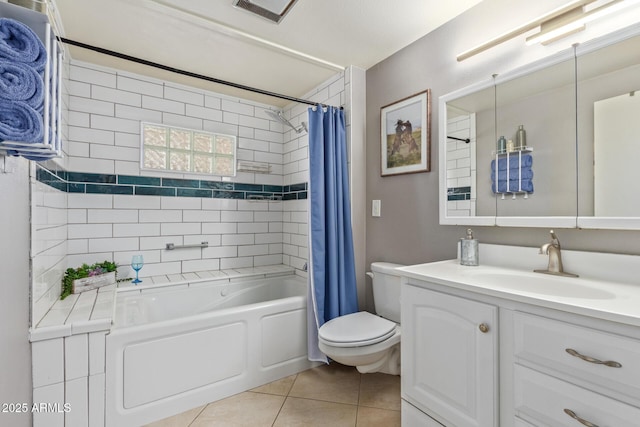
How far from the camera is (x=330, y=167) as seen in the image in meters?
2.20

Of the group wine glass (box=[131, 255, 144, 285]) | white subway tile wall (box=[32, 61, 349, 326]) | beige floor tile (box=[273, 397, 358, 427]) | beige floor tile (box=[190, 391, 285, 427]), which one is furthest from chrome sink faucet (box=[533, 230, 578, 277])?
wine glass (box=[131, 255, 144, 285])

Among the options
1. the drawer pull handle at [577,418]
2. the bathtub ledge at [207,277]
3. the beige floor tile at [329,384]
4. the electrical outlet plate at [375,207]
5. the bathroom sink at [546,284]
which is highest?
the electrical outlet plate at [375,207]

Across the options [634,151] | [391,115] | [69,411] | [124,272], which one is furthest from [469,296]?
[124,272]

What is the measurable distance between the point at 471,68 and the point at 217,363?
2346mm

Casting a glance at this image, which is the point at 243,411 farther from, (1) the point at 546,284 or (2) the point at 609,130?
(2) the point at 609,130

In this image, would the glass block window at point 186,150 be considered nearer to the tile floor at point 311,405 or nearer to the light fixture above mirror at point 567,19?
the tile floor at point 311,405

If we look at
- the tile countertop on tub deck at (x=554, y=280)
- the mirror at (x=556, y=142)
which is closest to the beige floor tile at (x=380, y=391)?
the tile countertop on tub deck at (x=554, y=280)

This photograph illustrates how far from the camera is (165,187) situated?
103 inches

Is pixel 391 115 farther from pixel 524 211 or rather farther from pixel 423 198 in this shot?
pixel 524 211

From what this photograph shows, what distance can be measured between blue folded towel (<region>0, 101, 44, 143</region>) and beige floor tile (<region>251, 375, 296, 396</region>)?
5.96ft

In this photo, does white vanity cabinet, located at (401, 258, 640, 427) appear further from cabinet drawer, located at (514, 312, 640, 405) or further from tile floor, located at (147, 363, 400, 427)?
tile floor, located at (147, 363, 400, 427)

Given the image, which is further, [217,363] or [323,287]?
[323,287]

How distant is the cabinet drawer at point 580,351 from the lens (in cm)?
79

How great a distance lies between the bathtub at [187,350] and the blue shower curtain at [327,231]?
0.15 m
